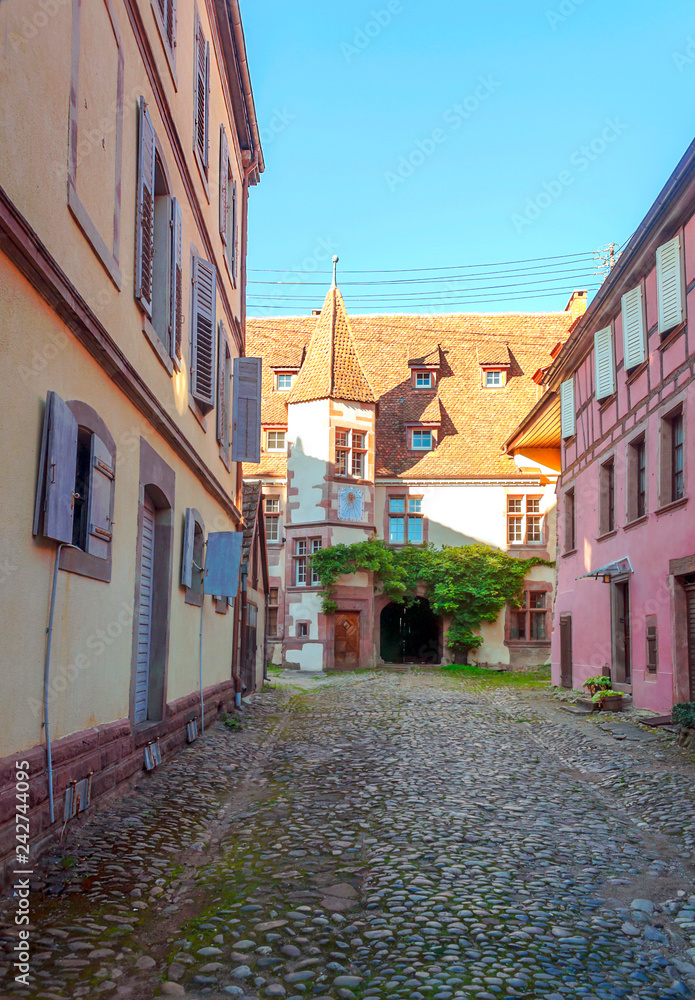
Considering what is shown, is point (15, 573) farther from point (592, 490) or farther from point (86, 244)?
point (592, 490)

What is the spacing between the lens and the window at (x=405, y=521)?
33.6 metres

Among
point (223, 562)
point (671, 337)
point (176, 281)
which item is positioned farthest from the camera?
point (671, 337)

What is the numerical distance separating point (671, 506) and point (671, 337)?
2.64 metres

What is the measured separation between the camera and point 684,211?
44.2 ft

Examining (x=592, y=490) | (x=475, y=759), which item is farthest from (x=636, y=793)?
(x=592, y=490)

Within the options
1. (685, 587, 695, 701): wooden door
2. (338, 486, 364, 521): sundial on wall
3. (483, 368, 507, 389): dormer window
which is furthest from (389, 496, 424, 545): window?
(685, 587, 695, 701): wooden door

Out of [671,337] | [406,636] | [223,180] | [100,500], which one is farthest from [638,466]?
[406,636]

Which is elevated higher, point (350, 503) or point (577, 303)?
point (577, 303)

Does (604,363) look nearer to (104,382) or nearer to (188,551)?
(188,551)

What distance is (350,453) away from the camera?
32594 mm

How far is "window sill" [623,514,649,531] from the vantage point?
15197 mm

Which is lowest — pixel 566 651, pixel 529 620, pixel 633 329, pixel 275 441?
pixel 566 651

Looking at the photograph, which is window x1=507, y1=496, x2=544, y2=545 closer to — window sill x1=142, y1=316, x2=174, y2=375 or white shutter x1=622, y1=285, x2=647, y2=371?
white shutter x1=622, y1=285, x2=647, y2=371

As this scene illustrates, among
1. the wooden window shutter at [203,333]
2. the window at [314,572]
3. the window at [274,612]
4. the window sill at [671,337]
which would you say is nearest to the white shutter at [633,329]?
the window sill at [671,337]
